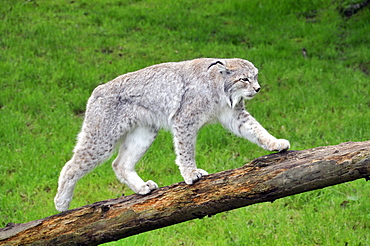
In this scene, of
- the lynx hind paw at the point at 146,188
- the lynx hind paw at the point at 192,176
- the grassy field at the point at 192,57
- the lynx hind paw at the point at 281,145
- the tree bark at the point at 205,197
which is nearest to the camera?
the tree bark at the point at 205,197

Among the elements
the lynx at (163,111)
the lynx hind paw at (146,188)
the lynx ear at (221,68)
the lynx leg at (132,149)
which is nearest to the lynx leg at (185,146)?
the lynx at (163,111)

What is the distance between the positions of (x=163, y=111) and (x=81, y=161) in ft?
3.05

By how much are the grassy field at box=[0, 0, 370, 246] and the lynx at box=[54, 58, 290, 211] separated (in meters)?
1.17

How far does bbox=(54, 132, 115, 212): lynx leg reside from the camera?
4820 millimetres

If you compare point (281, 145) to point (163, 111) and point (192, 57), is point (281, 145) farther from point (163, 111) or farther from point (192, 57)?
point (192, 57)

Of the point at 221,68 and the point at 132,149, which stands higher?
the point at 221,68

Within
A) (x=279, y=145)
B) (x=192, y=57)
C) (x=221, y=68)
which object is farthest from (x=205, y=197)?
(x=192, y=57)

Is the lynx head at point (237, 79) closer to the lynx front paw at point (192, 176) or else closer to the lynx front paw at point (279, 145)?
the lynx front paw at point (279, 145)

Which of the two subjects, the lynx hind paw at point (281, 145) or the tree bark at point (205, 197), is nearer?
the tree bark at point (205, 197)

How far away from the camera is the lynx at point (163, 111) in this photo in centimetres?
472

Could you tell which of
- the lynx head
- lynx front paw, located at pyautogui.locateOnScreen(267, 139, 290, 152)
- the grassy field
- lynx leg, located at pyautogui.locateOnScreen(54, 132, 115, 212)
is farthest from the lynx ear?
the grassy field

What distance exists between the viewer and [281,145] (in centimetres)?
414

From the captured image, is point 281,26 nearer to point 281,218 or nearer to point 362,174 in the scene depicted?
point 281,218

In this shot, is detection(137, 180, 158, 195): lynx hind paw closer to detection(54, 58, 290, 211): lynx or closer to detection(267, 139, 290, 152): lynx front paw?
detection(54, 58, 290, 211): lynx
